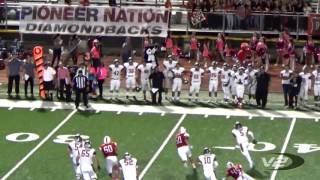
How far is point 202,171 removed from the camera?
21672 millimetres

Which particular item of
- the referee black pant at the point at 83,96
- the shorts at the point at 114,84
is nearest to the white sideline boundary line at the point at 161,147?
the shorts at the point at 114,84

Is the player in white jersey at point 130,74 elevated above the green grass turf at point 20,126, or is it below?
above

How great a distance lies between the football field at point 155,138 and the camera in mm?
21719

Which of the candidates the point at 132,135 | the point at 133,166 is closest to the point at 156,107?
the point at 132,135

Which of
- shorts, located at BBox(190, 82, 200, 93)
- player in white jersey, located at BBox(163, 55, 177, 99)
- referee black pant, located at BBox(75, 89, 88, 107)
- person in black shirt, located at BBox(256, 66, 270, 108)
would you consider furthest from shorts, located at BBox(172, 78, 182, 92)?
referee black pant, located at BBox(75, 89, 88, 107)

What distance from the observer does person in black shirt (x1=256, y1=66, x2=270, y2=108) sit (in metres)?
26.6

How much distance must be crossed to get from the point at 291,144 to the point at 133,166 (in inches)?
223

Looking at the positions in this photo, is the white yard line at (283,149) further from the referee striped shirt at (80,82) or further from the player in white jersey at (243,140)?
the referee striped shirt at (80,82)

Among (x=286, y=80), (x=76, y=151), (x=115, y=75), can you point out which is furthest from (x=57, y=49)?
(x=76, y=151)

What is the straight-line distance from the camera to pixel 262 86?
87.4ft

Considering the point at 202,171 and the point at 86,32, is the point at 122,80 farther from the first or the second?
the point at 202,171

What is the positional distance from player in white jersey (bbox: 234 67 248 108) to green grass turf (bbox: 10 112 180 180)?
2104mm

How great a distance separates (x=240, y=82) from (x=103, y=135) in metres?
4.86

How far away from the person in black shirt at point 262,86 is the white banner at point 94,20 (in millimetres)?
5622
